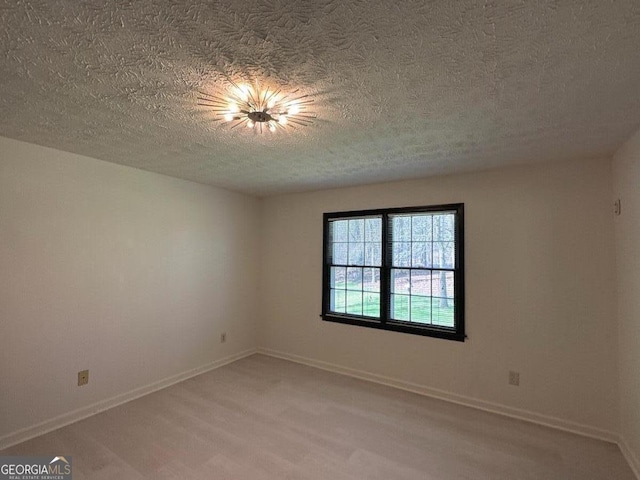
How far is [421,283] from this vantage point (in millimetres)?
3580

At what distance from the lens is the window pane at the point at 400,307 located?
3.67 m

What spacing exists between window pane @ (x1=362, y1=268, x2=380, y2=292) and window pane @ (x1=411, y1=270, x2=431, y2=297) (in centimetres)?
44

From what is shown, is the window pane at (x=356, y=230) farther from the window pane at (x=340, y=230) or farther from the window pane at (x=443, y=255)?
the window pane at (x=443, y=255)

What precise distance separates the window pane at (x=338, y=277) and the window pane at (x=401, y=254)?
2.36 feet

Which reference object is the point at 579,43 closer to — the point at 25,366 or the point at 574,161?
the point at 574,161

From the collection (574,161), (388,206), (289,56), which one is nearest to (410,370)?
(388,206)

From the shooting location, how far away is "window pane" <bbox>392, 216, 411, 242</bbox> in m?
3.69

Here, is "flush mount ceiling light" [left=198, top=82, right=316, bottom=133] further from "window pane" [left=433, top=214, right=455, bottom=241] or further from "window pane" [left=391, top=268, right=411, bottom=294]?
"window pane" [left=391, top=268, right=411, bottom=294]

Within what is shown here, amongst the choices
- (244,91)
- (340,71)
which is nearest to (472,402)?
(340,71)

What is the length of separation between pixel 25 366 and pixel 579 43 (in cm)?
404

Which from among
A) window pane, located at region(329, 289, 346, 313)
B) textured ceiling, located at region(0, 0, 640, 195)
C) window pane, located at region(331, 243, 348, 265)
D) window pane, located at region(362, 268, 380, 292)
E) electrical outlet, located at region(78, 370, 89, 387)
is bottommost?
electrical outlet, located at region(78, 370, 89, 387)

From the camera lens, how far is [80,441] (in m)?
2.48

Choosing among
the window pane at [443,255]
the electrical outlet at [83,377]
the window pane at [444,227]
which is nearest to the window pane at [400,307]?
the window pane at [443,255]

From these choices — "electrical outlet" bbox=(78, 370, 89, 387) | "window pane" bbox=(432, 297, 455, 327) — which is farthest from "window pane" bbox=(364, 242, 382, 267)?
"electrical outlet" bbox=(78, 370, 89, 387)
